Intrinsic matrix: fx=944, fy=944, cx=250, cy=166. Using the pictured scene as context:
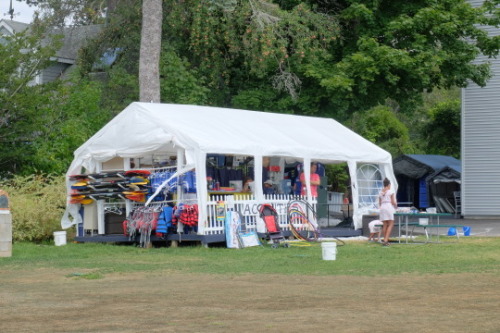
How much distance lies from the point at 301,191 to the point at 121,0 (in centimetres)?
1202

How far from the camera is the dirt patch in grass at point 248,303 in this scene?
348 inches

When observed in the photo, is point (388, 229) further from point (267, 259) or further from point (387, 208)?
point (267, 259)

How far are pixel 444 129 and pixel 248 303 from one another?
36442 millimetres

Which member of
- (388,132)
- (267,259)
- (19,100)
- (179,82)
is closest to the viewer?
(267,259)

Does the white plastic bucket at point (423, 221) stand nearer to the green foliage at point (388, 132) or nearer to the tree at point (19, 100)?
the tree at point (19, 100)

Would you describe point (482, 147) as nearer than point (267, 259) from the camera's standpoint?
No

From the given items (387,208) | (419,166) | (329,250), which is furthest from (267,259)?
(419,166)

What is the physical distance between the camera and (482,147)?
114 ft

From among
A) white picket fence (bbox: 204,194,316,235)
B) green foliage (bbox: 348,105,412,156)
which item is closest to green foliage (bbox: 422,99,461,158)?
green foliage (bbox: 348,105,412,156)

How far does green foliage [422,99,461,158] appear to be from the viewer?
4449cm

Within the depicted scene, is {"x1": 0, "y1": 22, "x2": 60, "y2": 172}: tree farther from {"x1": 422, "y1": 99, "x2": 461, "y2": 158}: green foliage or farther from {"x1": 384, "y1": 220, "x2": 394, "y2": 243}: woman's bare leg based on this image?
{"x1": 422, "y1": 99, "x2": 461, "y2": 158}: green foliage

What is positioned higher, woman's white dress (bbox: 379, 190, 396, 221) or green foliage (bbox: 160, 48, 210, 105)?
green foliage (bbox: 160, 48, 210, 105)

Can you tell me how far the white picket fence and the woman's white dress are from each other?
7.44 ft

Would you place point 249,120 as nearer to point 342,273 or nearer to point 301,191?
point 301,191
